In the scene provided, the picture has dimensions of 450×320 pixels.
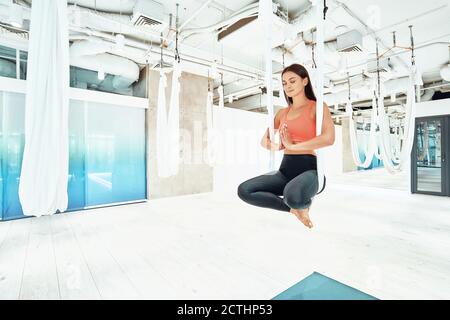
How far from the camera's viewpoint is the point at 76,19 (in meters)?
3.34

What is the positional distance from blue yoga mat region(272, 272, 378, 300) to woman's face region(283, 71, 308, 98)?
154 cm

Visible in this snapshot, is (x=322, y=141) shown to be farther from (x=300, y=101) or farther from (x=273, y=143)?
(x=300, y=101)

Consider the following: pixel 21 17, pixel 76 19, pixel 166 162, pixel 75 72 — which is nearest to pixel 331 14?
pixel 166 162

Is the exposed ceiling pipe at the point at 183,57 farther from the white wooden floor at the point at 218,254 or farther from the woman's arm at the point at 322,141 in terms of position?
the woman's arm at the point at 322,141

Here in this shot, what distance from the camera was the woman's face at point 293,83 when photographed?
150 centimetres

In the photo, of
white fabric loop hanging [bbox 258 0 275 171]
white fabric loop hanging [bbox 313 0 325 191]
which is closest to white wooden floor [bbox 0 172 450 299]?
white fabric loop hanging [bbox 313 0 325 191]

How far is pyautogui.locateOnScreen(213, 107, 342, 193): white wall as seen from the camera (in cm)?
726

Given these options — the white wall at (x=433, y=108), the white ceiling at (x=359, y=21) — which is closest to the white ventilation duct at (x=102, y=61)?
the white ceiling at (x=359, y=21)

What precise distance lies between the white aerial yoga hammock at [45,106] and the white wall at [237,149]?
17.6 ft

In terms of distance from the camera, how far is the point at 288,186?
1264 mm

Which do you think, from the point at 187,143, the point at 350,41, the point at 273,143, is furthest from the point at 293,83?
the point at 187,143

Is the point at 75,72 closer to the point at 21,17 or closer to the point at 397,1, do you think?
the point at 21,17

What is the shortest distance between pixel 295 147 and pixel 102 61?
4.88 m
